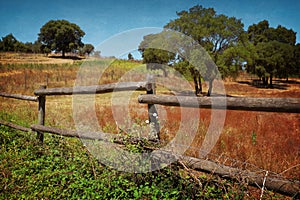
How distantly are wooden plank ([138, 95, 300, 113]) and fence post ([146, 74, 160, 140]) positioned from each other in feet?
0.51

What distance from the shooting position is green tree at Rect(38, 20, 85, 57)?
188 feet

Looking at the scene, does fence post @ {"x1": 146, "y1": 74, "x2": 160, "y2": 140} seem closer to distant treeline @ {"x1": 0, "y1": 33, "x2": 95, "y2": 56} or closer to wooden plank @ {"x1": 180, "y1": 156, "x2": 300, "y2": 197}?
wooden plank @ {"x1": 180, "y1": 156, "x2": 300, "y2": 197}

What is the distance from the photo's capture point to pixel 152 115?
3.29m

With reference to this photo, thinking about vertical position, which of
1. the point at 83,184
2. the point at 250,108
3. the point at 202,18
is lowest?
the point at 83,184

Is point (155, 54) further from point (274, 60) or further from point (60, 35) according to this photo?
point (60, 35)

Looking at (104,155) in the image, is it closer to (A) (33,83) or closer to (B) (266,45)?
(A) (33,83)

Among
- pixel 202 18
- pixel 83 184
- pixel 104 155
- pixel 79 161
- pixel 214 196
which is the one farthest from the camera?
pixel 202 18

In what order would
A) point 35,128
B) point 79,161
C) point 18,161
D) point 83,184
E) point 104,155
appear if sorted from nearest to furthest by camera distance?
point 83,184
point 104,155
point 79,161
point 18,161
point 35,128

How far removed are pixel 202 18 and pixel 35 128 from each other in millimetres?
20218

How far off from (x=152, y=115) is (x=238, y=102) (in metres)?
1.32

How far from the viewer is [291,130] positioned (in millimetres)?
5766

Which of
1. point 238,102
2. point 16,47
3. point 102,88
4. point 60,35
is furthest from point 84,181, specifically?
point 16,47

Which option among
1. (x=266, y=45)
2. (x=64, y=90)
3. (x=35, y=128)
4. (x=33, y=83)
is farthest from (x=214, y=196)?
(x=266, y=45)

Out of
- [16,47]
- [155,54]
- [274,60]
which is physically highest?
[16,47]
